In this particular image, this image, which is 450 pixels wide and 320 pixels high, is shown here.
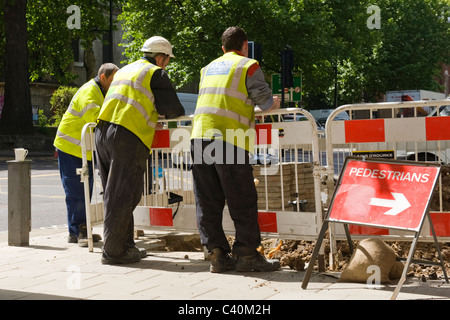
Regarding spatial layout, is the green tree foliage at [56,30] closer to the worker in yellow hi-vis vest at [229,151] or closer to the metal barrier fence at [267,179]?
the metal barrier fence at [267,179]

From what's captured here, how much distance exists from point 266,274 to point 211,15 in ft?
86.6

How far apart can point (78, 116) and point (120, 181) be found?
1.86 m

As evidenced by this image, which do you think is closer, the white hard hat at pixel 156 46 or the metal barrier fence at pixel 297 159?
the metal barrier fence at pixel 297 159

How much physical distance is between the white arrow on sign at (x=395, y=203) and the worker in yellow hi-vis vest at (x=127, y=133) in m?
2.19

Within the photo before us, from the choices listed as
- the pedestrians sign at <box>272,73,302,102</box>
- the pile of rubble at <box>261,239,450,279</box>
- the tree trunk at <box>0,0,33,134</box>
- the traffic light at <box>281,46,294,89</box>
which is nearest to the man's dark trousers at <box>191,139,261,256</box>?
the pile of rubble at <box>261,239,450,279</box>

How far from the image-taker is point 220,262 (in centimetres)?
620

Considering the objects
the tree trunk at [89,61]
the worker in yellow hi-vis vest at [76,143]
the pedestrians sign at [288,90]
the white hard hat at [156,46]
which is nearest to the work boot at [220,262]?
the white hard hat at [156,46]

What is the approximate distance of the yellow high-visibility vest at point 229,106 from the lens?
605cm

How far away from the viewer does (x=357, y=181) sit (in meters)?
5.43

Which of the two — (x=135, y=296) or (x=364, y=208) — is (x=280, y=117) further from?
(x=135, y=296)

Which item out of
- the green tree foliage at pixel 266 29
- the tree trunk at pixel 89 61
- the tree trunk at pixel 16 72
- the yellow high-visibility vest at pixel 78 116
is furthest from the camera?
the tree trunk at pixel 89 61

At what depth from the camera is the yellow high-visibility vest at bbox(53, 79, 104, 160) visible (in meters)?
8.12
